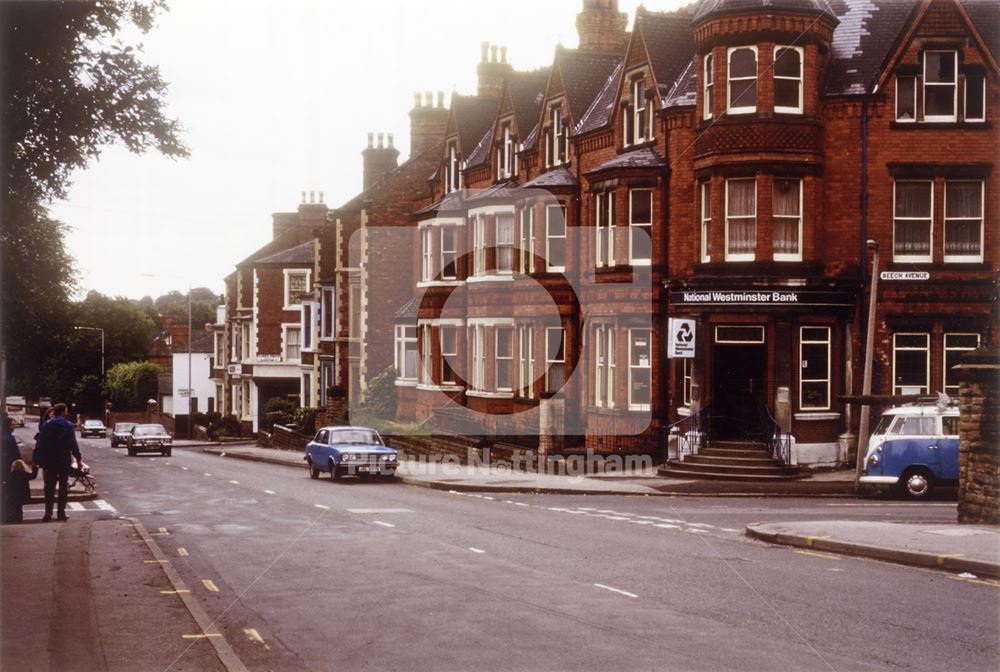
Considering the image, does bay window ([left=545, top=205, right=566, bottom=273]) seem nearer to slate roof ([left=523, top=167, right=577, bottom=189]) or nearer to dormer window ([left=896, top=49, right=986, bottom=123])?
slate roof ([left=523, top=167, right=577, bottom=189])

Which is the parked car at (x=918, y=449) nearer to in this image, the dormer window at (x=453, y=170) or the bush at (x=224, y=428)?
the dormer window at (x=453, y=170)

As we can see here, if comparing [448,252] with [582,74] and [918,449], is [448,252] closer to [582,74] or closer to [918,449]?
[582,74]

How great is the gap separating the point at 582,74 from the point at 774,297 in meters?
13.6

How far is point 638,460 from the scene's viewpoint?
1364 inches

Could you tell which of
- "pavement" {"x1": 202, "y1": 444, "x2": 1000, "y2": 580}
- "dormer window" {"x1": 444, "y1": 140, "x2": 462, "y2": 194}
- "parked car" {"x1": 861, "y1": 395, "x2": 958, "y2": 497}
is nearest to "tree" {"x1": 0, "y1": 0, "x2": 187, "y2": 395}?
"pavement" {"x1": 202, "y1": 444, "x2": 1000, "y2": 580}

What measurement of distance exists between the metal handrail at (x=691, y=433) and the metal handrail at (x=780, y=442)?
1829mm

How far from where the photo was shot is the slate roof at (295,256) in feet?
246

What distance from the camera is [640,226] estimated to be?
35.4 meters

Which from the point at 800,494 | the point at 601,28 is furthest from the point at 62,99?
the point at 601,28

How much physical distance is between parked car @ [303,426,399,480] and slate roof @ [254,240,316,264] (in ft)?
137

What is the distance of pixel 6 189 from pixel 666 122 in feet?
79.8

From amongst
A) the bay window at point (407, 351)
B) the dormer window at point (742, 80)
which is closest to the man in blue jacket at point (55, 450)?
the dormer window at point (742, 80)

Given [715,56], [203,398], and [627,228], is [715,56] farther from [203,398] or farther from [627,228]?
[203,398]

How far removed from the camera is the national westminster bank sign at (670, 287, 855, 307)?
31578mm
